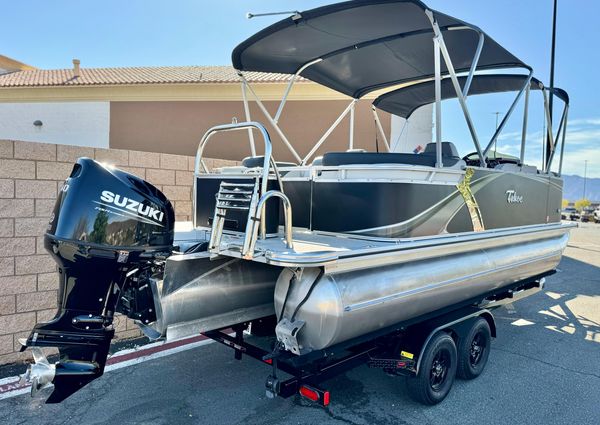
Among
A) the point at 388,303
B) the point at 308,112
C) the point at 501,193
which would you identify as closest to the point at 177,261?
the point at 388,303

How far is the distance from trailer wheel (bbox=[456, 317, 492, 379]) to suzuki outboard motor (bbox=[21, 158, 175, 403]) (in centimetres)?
253

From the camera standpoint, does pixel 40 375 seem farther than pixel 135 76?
No

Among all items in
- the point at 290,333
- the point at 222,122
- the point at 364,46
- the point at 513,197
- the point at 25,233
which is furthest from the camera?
the point at 222,122

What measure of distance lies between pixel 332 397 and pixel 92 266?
204cm

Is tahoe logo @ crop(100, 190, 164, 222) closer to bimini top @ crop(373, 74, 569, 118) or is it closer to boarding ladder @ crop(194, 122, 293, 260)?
boarding ladder @ crop(194, 122, 293, 260)

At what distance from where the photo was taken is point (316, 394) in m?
2.49

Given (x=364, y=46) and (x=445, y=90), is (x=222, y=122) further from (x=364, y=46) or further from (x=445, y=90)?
(x=364, y=46)

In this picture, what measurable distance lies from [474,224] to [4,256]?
13.1ft

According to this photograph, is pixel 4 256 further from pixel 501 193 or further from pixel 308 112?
pixel 308 112

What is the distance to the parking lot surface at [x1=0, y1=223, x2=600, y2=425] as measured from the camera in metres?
2.98

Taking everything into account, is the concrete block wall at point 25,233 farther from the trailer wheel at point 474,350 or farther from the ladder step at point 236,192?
the trailer wheel at point 474,350

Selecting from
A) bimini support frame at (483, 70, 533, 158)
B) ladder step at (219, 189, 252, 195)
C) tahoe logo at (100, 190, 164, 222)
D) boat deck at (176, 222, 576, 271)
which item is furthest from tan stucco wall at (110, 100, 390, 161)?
tahoe logo at (100, 190, 164, 222)

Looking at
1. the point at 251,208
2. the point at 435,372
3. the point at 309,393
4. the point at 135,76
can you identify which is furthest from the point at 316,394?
the point at 135,76

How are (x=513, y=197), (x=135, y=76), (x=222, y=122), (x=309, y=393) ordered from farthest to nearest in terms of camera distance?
(x=135, y=76)
(x=222, y=122)
(x=513, y=197)
(x=309, y=393)
